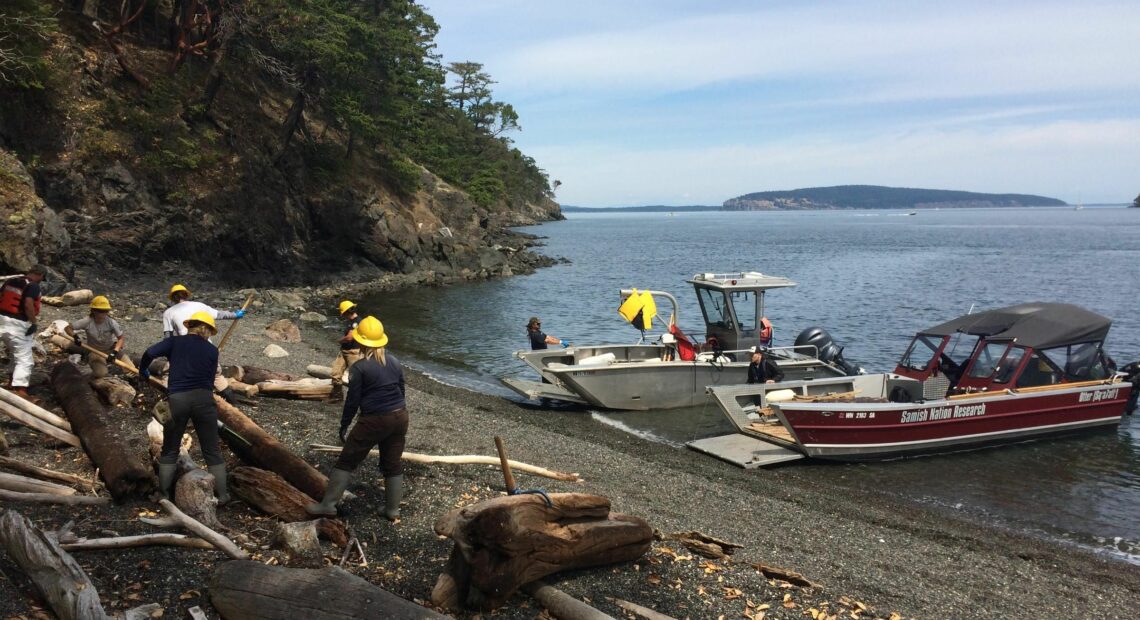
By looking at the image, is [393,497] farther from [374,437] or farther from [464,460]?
[464,460]

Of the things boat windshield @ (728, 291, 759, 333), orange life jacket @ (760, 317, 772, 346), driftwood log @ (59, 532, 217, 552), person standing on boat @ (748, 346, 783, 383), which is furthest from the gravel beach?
orange life jacket @ (760, 317, 772, 346)

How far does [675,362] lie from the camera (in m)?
19.3

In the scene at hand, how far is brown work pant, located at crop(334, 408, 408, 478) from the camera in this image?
7.64m

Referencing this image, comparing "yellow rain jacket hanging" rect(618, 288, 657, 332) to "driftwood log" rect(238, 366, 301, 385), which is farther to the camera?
"yellow rain jacket hanging" rect(618, 288, 657, 332)

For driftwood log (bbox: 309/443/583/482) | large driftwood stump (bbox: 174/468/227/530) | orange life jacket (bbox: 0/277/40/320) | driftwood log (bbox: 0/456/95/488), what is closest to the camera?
large driftwood stump (bbox: 174/468/227/530)

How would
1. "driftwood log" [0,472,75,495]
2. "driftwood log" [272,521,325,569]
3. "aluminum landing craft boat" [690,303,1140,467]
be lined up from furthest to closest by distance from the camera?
"aluminum landing craft boat" [690,303,1140,467] → "driftwood log" [0,472,75,495] → "driftwood log" [272,521,325,569]

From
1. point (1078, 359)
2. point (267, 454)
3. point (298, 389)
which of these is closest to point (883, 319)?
point (1078, 359)

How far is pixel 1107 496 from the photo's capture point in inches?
562

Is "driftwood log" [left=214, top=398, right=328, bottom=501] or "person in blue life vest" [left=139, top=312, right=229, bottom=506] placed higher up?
"person in blue life vest" [left=139, top=312, right=229, bottom=506]

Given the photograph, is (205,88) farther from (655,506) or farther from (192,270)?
(655,506)

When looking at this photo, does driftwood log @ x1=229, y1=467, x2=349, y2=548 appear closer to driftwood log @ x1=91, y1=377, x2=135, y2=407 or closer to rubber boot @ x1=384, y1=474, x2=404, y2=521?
rubber boot @ x1=384, y1=474, x2=404, y2=521

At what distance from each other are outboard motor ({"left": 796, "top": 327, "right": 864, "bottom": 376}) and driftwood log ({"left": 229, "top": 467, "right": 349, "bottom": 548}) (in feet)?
56.5

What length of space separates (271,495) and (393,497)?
1278 mm

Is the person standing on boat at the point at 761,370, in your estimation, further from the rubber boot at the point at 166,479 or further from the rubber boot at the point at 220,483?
the rubber boot at the point at 166,479
